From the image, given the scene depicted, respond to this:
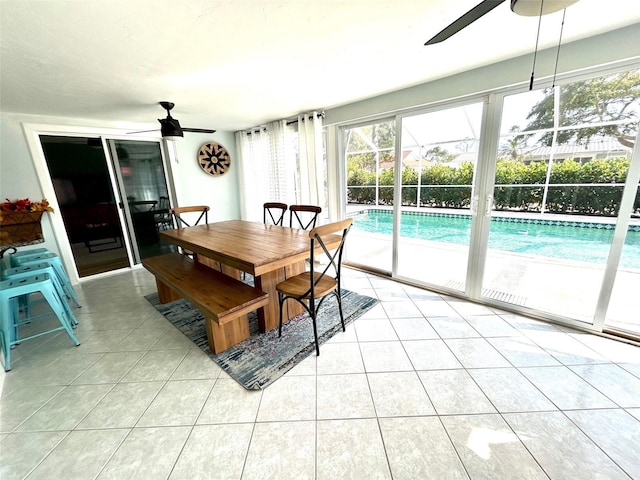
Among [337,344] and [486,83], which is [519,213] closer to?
[486,83]

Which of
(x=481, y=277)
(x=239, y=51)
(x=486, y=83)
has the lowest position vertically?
(x=481, y=277)

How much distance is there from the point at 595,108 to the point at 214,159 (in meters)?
4.83

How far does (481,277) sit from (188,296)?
2.71 metres

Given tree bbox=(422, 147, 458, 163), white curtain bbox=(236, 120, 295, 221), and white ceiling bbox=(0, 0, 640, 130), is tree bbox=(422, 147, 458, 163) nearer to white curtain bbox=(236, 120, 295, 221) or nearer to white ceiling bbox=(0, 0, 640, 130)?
white ceiling bbox=(0, 0, 640, 130)

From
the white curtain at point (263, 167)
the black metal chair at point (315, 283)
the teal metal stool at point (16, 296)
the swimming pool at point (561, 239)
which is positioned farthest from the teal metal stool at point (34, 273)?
the swimming pool at point (561, 239)

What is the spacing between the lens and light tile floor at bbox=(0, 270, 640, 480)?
117cm

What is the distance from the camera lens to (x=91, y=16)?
1297 mm

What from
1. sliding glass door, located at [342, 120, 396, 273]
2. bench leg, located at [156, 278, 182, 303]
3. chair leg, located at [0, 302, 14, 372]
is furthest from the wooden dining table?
sliding glass door, located at [342, 120, 396, 273]

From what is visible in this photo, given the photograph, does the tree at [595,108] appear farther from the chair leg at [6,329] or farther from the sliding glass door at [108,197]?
the sliding glass door at [108,197]

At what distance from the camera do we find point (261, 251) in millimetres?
2008

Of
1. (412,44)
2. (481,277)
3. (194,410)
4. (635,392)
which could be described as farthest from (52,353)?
(635,392)

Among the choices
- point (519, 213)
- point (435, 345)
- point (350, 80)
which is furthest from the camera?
point (519, 213)

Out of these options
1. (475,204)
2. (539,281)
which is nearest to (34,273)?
(475,204)

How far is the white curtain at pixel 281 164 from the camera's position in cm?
341
